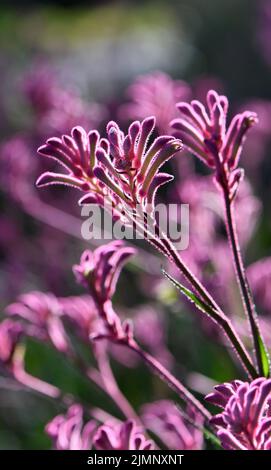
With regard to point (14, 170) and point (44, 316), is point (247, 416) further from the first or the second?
point (14, 170)

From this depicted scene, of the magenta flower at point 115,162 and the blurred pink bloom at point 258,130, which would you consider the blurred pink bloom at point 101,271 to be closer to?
the magenta flower at point 115,162

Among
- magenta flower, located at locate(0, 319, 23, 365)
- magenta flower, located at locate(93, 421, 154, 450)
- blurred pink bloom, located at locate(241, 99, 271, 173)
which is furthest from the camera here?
blurred pink bloom, located at locate(241, 99, 271, 173)

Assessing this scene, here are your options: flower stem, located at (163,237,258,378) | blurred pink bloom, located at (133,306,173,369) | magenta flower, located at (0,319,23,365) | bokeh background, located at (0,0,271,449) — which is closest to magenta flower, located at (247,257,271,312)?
bokeh background, located at (0,0,271,449)

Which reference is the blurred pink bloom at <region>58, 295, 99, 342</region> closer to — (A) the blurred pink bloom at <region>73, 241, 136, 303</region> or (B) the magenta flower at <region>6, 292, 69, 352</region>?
(B) the magenta flower at <region>6, 292, 69, 352</region>

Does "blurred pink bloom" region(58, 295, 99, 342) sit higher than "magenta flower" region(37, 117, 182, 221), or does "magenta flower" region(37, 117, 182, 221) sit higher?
"blurred pink bloom" region(58, 295, 99, 342)

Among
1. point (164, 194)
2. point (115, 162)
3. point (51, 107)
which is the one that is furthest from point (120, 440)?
point (164, 194)

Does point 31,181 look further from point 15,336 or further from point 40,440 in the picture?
point 15,336
